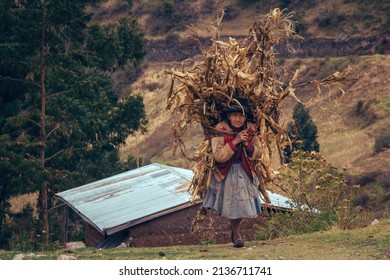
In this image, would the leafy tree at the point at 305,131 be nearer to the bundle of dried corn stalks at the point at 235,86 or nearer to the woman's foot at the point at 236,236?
the bundle of dried corn stalks at the point at 235,86

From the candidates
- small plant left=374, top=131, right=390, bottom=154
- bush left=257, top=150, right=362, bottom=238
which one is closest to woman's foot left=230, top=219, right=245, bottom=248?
bush left=257, top=150, right=362, bottom=238

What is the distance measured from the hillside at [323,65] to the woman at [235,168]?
2580 centimetres

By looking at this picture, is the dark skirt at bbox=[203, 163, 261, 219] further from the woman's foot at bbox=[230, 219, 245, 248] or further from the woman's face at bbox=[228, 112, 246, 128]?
the woman's face at bbox=[228, 112, 246, 128]

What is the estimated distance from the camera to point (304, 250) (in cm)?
1158

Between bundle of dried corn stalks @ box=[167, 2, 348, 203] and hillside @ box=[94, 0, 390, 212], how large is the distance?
2565cm

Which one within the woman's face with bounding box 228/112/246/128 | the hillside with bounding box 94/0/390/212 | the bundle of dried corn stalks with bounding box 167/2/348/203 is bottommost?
the woman's face with bounding box 228/112/246/128

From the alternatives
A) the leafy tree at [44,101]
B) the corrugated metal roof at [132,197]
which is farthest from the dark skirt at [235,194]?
the leafy tree at [44,101]

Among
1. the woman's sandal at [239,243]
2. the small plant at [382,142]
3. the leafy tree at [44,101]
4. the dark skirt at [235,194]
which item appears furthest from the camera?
the small plant at [382,142]

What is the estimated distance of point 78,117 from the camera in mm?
31859

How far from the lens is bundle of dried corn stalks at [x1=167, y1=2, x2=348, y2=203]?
12891mm

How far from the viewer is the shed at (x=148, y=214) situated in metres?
18.8

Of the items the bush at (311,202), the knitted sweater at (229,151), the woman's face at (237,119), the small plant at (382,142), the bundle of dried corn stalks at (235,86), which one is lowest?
the bush at (311,202)

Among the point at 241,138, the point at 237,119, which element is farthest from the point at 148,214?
the point at 241,138
